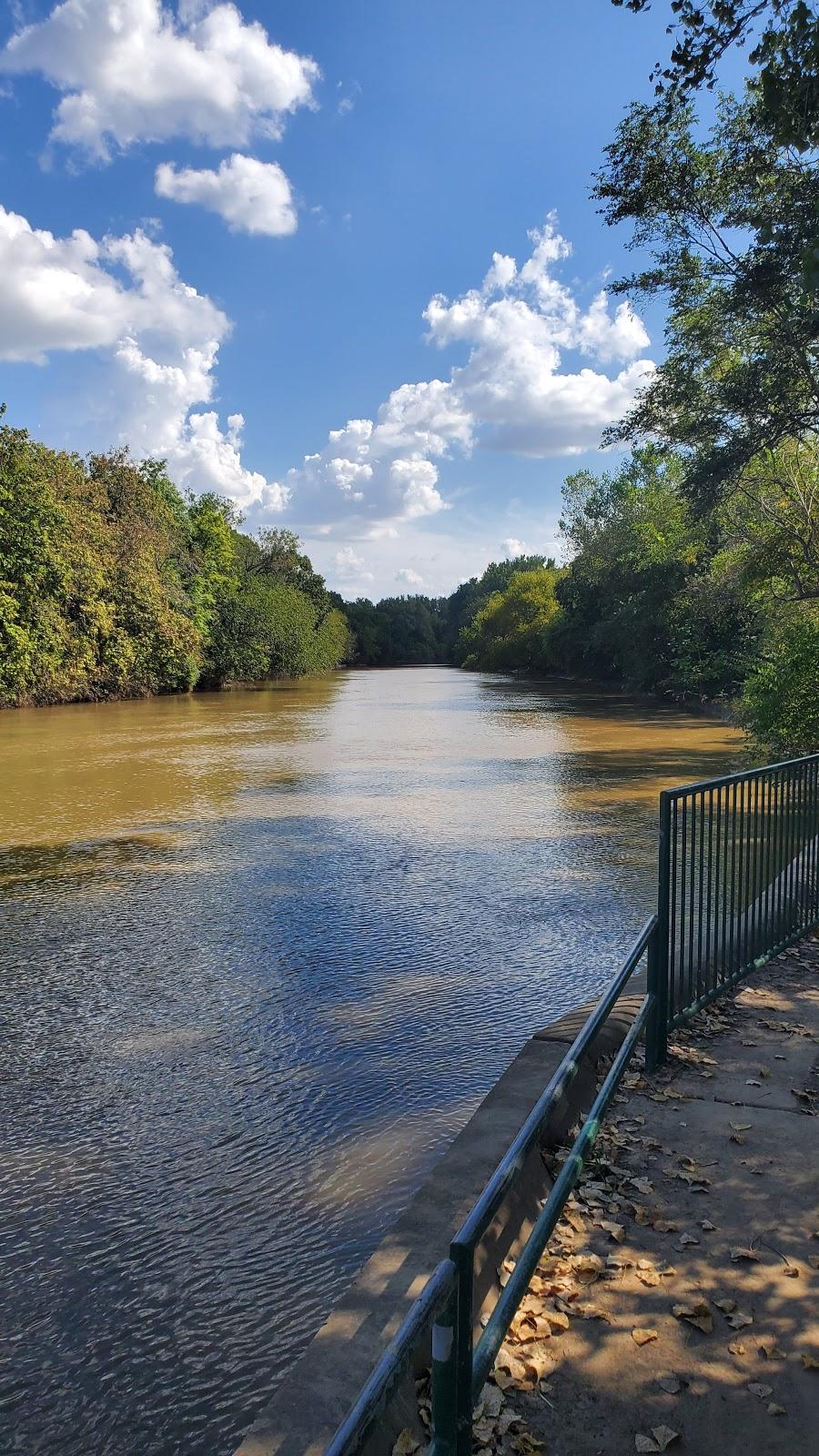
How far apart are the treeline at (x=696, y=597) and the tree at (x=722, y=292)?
1303mm

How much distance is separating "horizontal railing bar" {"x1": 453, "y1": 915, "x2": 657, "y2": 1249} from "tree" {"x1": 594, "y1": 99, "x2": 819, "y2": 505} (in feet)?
42.5

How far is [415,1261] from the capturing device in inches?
126

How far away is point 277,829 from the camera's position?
494 inches

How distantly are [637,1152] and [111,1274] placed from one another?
6.75 feet

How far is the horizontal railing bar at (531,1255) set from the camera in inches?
92.9

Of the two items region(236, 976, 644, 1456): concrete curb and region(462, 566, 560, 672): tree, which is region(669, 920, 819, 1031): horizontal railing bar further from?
region(462, 566, 560, 672): tree

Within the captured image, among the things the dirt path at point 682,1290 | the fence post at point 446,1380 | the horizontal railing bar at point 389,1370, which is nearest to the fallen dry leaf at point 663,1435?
the dirt path at point 682,1290

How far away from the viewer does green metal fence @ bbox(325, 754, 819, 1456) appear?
1924 mm

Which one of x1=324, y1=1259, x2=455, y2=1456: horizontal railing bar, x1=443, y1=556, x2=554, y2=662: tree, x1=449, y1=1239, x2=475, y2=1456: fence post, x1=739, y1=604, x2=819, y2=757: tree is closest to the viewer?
x1=324, y1=1259, x2=455, y2=1456: horizontal railing bar

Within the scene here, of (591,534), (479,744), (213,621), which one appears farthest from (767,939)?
(591,534)

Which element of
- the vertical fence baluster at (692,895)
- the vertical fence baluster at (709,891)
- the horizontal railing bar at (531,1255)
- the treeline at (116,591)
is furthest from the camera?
the treeline at (116,591)

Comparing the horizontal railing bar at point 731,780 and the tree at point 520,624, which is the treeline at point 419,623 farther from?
the horizontal railing bar at point 731,780

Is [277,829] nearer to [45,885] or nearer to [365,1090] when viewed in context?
[45,885]

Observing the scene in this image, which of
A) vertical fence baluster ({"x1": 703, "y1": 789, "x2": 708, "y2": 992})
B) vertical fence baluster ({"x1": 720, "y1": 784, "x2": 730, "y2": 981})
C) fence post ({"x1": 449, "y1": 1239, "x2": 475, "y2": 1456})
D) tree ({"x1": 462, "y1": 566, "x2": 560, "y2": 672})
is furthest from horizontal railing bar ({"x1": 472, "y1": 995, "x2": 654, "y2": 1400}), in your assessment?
tree ({"x1": 462, "y1": 566, "x2": 560, "y2": 672})
